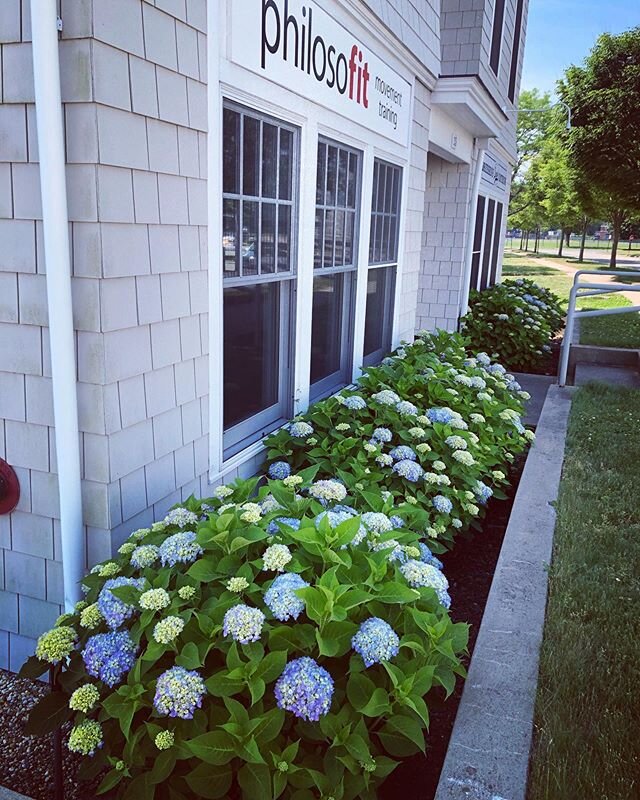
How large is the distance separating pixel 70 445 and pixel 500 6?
29.9 feet

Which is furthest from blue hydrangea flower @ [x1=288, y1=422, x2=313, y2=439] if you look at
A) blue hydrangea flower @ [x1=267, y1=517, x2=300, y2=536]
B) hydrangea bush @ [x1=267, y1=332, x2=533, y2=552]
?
blue hydrangea flower @ [x1=267, y1=517, x2=300, y2=536]

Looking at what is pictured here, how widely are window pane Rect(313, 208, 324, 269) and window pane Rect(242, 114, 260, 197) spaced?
0.93 metres

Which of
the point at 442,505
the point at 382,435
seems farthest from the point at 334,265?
the point at 442,505

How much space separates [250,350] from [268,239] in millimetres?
606

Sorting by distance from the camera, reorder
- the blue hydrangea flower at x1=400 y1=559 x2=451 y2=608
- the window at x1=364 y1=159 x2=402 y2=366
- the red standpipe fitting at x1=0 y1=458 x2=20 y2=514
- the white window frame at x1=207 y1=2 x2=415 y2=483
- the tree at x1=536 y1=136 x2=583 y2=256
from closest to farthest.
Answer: the blue hydrangea flower at x1=400 y1=559 x2=451 y2=608, the red standpipe fitting at x1=0 y1=458 x2=20 y2=514, the white window frame at x1=207 y1=2 x2=415 y2=483, the window at x1=364 y1=159 x2=402 y2=366, the tree at x1=536 y1=136 x2=583 y2=256

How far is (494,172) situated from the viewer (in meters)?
11.7

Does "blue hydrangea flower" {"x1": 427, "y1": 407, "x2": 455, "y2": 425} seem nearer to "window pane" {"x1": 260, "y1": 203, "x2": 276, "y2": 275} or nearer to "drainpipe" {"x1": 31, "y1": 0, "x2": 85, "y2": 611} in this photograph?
"window pane" {"x1": 260, "y1": 203, "x2": 276, "y2": 275}

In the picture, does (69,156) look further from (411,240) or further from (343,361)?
(411,240)

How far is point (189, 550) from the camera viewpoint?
7.14ft

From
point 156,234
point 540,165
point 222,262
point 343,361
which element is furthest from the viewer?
point 540,165

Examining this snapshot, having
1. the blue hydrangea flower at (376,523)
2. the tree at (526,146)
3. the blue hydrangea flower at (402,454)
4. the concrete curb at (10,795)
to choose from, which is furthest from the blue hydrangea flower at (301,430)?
the tree at (526,146)

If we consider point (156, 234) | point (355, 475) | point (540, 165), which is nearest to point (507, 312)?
point (355, 475)

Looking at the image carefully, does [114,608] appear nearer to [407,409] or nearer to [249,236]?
[249,236]

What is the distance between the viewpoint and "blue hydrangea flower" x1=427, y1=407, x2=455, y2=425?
14.1 feet
